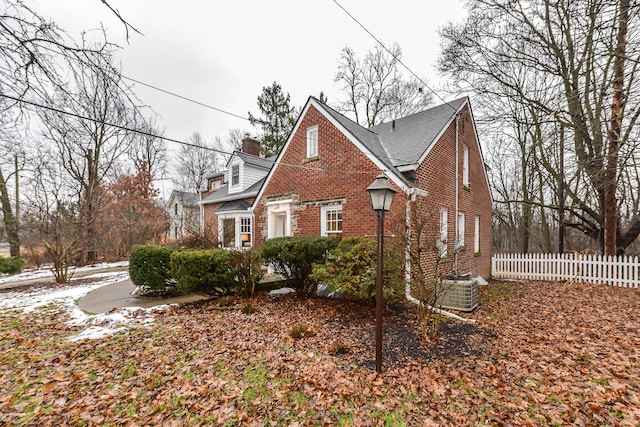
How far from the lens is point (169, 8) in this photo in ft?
12.2

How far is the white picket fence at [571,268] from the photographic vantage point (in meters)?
9.47

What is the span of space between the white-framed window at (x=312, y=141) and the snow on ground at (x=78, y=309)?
669cm

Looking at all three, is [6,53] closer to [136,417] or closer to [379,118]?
[136,417]

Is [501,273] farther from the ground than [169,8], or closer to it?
closer to it

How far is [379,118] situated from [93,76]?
20.8 m

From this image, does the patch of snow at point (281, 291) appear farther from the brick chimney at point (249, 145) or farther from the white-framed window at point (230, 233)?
the brick chimney at point (249, 145)

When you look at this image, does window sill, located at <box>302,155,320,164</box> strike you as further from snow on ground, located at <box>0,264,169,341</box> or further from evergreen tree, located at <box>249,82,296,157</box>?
evergreen tree, located at <box>249,82,296,157</box>

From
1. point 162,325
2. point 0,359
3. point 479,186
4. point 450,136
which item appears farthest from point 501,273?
point 0,359

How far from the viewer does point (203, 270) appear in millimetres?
6887

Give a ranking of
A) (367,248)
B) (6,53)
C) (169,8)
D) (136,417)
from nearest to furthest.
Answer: (6,53) < (136,417) < (169,8) < (367,248)

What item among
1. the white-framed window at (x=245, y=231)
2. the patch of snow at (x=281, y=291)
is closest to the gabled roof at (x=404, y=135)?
the patch of snow at (x=281, y=291)

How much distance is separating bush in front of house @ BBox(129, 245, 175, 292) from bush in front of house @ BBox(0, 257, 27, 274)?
930cm

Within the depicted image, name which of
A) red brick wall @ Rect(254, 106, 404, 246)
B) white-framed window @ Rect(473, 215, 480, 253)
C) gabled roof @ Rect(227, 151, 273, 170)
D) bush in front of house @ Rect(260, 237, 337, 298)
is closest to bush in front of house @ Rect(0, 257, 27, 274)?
gabled roof @ Rect(227, 151, 273, 170)

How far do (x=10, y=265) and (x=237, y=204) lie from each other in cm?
1013
